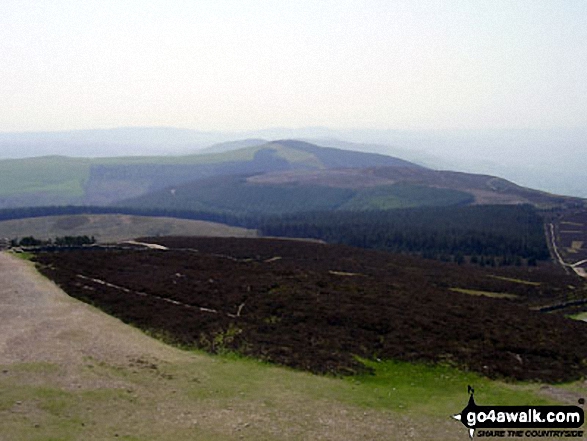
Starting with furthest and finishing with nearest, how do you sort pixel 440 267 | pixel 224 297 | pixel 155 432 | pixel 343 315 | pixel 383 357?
1. pixel 440 267
2. pixel 224 297
3. pixel 343 315
4. pixel 383 357
5. pixel 155 432

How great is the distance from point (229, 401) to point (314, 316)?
58.8ft

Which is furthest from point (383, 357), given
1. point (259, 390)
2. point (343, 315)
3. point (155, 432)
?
point (155, 432)

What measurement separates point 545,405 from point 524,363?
8.22 metres

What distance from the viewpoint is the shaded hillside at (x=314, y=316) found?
41.3m

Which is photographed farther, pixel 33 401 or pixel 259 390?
pixel 259 390

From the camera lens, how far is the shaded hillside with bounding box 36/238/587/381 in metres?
41.3

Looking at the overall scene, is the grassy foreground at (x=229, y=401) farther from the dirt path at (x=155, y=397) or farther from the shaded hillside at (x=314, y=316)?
the shaded hillside at (x=314, y=316)

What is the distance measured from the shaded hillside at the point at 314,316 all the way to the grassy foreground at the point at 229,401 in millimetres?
2732

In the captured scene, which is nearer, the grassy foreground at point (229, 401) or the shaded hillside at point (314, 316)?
the grassy foreground at point (229, 401)

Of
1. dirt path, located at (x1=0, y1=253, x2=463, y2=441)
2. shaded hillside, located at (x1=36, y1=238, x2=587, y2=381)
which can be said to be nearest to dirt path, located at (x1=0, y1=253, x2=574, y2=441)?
dirt path, located at (x1=0, y1=253, x2=463, y2=441)

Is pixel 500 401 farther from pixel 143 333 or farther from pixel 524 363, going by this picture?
pixel 143 333

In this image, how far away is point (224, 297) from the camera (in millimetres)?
54125

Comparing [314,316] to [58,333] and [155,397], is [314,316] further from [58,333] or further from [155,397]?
[58,333]

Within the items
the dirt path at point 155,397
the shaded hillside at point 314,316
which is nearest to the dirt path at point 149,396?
the dirt path at point 155,397
